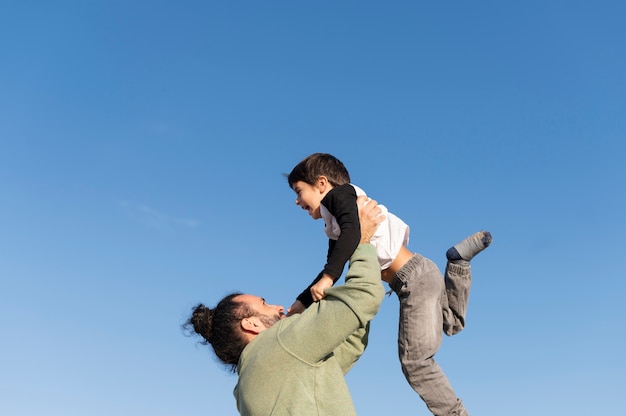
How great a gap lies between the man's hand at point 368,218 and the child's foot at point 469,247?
1.18 meters

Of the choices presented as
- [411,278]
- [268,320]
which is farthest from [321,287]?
[411,278]

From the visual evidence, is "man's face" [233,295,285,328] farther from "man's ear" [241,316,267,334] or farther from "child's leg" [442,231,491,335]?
"child's leg" [442,231,491,335]

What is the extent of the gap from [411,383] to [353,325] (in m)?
1.74

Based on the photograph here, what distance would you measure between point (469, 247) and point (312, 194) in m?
1.54

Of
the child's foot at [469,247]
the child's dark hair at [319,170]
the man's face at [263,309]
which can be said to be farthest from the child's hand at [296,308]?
the child's foot at [469,247]

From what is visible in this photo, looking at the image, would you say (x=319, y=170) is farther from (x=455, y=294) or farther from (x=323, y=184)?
(x=455, y=294)

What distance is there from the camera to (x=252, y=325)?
4.75 m

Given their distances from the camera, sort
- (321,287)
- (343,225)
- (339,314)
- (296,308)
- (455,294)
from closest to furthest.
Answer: (339,314)
(321,287)
(343,225)
(296,308)
(455,294)

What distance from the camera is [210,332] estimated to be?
4910 mm

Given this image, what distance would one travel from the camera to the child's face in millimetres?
5613

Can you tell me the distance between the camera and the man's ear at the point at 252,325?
475 cm

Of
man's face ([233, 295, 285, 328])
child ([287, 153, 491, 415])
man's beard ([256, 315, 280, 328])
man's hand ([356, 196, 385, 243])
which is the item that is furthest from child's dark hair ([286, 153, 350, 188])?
man's beard ([256, 315, 280, 328])

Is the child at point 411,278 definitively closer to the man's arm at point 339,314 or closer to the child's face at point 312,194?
the child's face at point 312,194

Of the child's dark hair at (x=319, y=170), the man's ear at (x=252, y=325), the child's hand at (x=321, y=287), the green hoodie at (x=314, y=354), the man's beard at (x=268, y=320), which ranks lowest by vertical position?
the green hoodie at (x=314, y=354)
